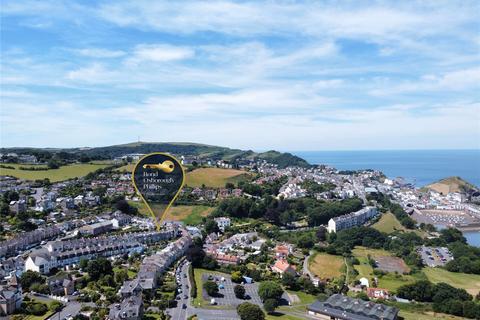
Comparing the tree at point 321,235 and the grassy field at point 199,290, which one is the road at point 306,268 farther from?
the grassy field at point 199,290

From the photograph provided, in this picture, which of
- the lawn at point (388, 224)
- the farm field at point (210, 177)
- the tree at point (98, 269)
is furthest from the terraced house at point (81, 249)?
the lawn at point (388, 224)

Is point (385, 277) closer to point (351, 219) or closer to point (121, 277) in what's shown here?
point (121, 277)

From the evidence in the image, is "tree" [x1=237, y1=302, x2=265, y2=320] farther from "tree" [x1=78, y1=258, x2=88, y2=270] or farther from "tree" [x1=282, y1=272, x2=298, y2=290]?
"tree" [x1=78, y1=258, x2=88, y2=270]

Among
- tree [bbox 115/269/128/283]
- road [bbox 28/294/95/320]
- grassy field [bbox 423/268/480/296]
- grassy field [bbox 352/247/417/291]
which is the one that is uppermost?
tree [bbox 115/269/128/283]

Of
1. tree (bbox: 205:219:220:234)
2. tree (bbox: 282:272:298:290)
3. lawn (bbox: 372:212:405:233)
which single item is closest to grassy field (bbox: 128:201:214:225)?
tree (bbox: 205:219:220:234)

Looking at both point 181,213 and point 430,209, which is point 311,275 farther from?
point 430,209

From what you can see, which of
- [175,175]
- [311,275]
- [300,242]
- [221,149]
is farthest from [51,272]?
[221,149]
